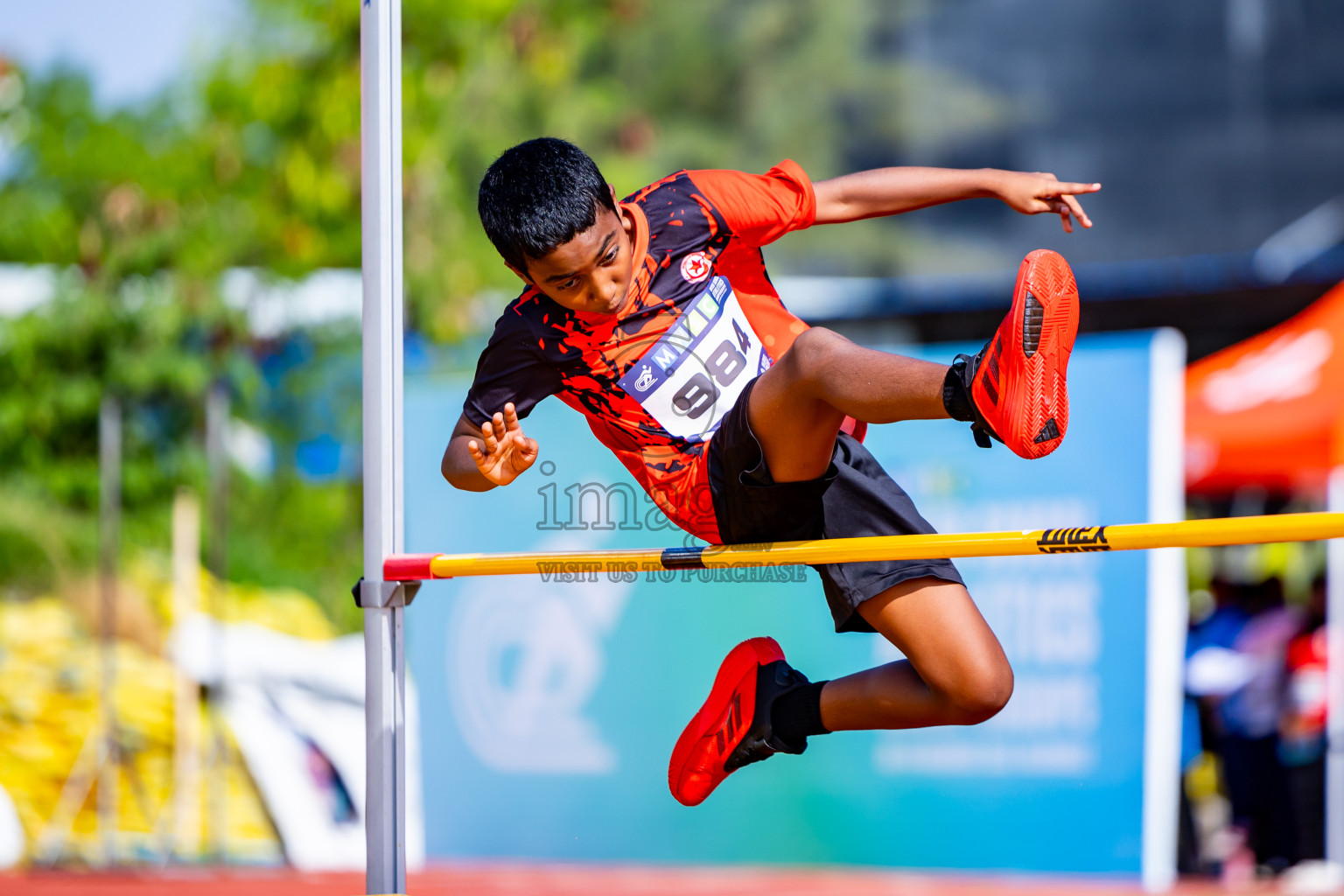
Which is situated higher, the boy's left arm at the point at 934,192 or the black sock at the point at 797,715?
the boy's left arm at the point at 934,192

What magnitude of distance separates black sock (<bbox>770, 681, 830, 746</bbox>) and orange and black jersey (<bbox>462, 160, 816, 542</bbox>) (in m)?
0.40

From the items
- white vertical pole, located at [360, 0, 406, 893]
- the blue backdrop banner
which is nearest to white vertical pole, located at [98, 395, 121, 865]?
the blue backdrop banner

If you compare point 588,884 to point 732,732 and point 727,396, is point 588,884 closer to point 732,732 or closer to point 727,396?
point 732,732

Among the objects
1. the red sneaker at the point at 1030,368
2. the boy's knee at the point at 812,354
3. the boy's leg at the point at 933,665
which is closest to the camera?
the red sneaker at the point at 1030,368

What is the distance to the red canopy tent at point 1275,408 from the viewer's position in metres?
6.34

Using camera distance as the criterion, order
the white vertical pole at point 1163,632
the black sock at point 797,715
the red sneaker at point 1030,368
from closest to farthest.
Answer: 1. the red sneaker at point 1030,368
2. the black sock at point 797,715
3. the white vertical pole at point 1163,632

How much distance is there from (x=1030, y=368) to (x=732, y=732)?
4.03 ft

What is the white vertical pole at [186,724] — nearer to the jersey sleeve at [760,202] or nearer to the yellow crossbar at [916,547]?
the yellow crossbar at [916,547]

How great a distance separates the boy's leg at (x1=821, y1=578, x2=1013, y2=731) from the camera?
2.78 meters

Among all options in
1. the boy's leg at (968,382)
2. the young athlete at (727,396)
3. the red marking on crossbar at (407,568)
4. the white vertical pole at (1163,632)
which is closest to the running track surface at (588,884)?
the white vertical pole at (1163,632)

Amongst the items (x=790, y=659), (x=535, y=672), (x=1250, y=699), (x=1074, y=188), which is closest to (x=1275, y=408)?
A: (x=1250, y=699)

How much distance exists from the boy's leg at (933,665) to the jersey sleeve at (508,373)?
0.85 meters

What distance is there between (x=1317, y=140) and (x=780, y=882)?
978cm

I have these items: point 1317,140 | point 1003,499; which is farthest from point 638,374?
point 1317,140
